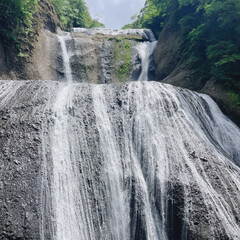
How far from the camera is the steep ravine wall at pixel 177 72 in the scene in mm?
8039

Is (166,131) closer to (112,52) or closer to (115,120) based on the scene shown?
(115,120)

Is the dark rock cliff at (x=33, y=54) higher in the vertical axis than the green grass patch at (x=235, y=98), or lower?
higher

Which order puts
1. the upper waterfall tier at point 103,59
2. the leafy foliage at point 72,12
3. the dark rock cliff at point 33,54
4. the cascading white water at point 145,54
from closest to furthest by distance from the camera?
1. the dark rock cliff at point 33,54
2. the upper waterfall tier at point 103,59
3. the cascading white water at point 145,54
4. the leafy foliage at point 72,12

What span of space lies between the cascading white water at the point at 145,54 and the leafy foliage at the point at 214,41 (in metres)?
2.51

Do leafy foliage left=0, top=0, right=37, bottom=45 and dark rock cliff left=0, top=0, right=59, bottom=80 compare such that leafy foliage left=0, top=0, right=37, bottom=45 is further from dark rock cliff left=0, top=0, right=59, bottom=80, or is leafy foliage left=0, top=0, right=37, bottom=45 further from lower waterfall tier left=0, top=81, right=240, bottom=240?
lower waterfall tier left=0, top=81, right=240, bottom=240

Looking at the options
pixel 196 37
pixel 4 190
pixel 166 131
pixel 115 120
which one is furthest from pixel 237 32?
pixel 4 190

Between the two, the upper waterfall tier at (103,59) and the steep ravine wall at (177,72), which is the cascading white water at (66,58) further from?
the steep ravine wall at (177,72)

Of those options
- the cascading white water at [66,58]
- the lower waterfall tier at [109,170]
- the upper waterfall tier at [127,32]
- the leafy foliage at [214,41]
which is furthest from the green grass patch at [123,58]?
Result: the lower waterfall tier at [109,170]

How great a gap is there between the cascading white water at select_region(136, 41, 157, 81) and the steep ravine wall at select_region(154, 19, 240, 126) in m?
0.56

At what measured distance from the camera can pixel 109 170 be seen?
4777 mm

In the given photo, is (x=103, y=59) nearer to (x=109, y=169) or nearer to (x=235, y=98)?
(x=235, y=98)

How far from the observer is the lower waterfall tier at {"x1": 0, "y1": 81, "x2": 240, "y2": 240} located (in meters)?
4.00

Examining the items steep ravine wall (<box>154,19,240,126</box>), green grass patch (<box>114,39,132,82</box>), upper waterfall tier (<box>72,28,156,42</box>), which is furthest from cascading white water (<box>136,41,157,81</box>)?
upper waterfall tier (<box>72,28,156,42</box>)

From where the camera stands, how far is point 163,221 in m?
4.21
